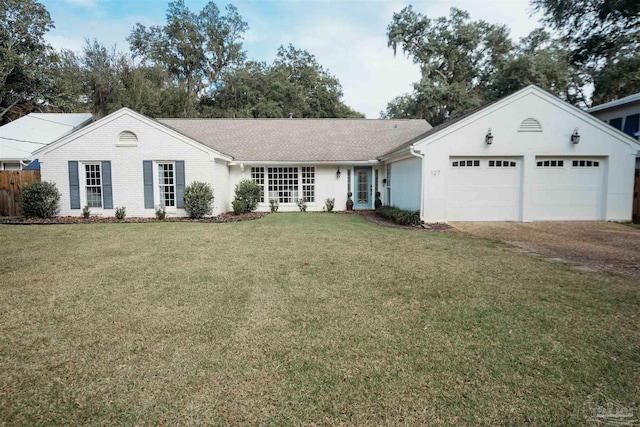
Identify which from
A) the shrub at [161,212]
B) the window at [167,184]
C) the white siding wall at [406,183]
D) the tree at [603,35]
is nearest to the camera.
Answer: the white siding wall at [406,183]

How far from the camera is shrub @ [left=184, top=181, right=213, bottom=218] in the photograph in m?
13.1

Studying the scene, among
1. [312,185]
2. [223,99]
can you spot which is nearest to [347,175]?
[312,185]

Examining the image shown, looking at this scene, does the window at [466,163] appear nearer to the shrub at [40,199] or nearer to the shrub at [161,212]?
the shrub at [161,212]

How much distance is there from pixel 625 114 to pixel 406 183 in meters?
12.2

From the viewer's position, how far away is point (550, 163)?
1180cm

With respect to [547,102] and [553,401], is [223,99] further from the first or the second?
[553,401]

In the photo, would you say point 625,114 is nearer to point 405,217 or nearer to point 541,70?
point 541,70

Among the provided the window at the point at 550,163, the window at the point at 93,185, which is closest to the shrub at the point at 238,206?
the window at the point at 93,185

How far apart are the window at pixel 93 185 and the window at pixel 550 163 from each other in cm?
1661

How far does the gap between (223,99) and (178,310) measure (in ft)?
101

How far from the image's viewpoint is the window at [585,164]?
11.8m

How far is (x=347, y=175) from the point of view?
16.4 metres

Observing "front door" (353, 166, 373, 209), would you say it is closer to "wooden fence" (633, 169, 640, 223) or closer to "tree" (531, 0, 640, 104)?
"wooden fence" (633, 169, 640, 223)

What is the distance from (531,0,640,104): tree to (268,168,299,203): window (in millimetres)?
19536
